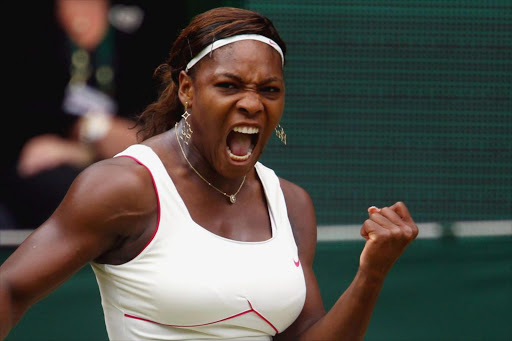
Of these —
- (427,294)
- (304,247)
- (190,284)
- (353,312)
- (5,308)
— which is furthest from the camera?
(427,294)

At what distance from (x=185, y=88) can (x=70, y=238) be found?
0.50 m

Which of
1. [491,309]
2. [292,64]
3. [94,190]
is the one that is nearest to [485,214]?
[491,309]

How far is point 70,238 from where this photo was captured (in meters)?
2.21

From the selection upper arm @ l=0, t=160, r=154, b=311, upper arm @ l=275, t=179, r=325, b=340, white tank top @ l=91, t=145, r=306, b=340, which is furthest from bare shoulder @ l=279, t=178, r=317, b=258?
upper arm @ l=0, t=160, r=154, b=311

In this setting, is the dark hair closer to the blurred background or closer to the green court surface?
the blurred background

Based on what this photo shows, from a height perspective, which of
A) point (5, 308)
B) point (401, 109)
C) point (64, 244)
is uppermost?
point (401, 109)

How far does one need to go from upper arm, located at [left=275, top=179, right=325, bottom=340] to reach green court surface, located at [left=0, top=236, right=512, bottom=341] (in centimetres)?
158

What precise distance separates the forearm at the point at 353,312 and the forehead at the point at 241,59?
555mm

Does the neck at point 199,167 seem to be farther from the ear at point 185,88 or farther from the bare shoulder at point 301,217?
the bare shoulder at point 301,217

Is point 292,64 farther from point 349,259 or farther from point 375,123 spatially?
point 349,259

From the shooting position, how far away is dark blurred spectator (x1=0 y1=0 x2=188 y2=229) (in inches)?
168

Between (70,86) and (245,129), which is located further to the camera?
(70,86)

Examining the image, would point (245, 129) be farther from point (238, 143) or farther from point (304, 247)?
point (304, 247)

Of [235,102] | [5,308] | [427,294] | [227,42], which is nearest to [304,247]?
[235,102]
